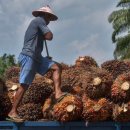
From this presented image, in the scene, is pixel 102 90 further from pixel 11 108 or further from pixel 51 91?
pixel 11 108

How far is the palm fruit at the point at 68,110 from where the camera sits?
6242mm

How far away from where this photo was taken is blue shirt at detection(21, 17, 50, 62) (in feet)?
22.9

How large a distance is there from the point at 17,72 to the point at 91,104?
2425 mm

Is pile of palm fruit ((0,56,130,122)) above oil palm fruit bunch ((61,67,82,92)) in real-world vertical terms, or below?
below

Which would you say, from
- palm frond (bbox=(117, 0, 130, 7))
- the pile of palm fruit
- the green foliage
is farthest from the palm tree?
the pile of palm fruit

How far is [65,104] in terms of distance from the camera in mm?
6352

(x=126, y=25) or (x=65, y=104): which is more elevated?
(x=126, y=25)

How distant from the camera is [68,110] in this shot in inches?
247

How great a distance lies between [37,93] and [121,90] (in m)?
1.33

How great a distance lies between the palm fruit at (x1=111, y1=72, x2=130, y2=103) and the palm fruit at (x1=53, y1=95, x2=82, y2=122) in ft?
1.62

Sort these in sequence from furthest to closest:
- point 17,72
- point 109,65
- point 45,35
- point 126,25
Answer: point 126,25 < point 17,72 < point 109,65 < point 45,35

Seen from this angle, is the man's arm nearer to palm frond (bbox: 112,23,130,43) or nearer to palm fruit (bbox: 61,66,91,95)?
palm fruit (bbox: 61,66,91,95)

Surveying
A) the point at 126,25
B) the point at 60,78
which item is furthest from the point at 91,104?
the point at 126,25

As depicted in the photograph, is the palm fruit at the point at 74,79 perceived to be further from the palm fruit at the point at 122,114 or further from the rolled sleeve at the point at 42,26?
the rolled sleeve at the point at 42,26
